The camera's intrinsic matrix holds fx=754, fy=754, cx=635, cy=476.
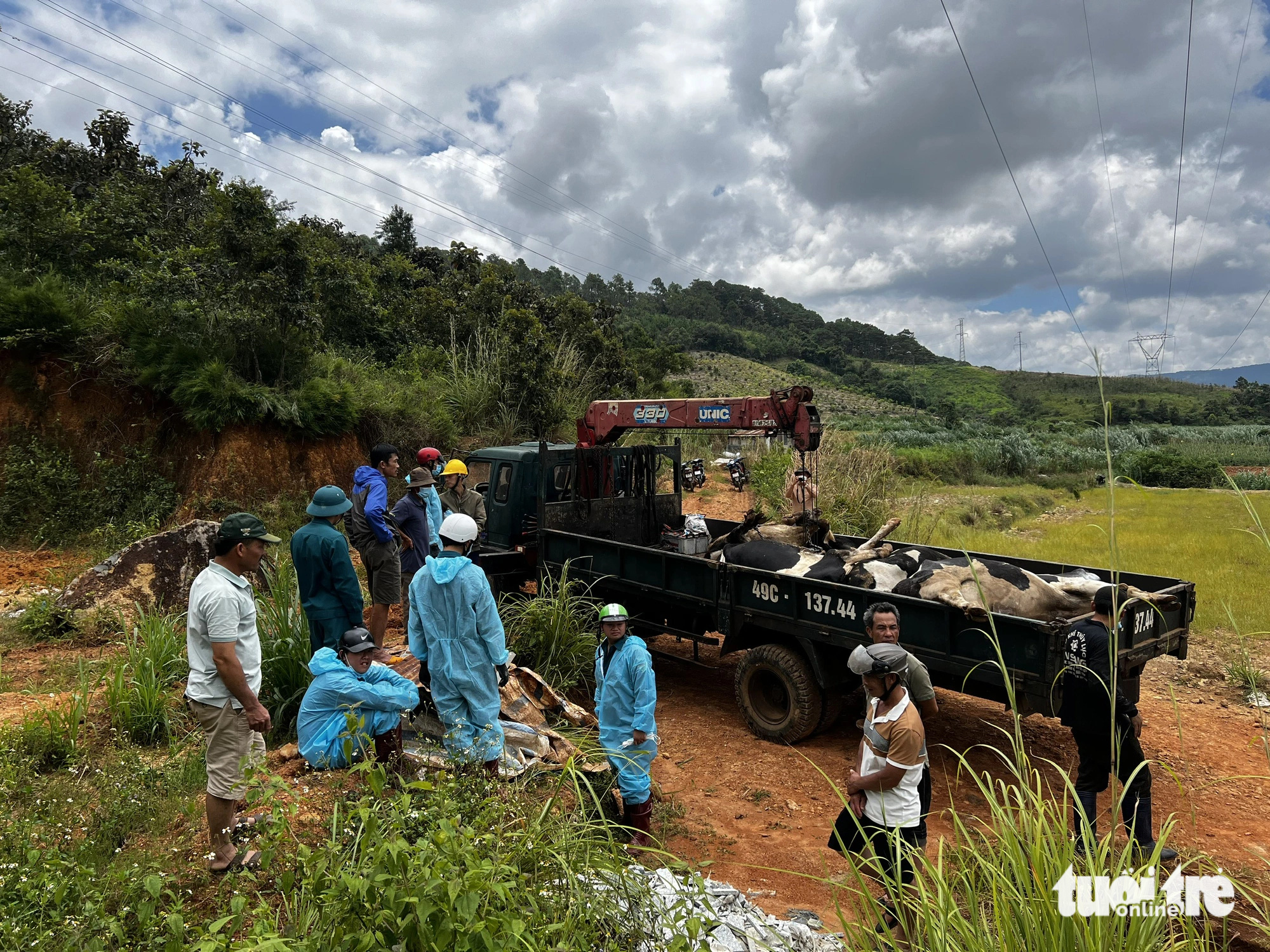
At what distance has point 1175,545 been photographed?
1393cm

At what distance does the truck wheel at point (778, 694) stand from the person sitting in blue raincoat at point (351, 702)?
278cm

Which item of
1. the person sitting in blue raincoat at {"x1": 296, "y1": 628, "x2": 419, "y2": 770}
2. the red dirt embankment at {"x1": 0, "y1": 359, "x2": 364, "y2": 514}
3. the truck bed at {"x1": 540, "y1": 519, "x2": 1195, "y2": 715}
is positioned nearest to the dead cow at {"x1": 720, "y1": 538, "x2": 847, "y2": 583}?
the truck bed at {"x1": 540, "y1": 519, "x2": 1195, "y2": 715}

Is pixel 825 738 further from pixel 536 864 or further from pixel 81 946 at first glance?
pixel 81 946

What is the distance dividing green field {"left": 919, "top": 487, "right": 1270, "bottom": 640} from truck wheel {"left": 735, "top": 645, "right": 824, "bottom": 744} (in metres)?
2.99

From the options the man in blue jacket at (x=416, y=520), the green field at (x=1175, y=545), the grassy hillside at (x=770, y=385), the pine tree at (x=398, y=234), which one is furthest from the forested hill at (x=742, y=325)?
the man in blue jacket at (x=416, y=520)

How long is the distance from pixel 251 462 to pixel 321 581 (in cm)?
793

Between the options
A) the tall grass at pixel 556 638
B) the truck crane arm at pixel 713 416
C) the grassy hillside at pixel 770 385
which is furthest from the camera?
the grassy hillside at pixel 770 385

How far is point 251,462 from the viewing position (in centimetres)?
1162

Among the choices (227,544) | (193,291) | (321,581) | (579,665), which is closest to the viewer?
(227,544)

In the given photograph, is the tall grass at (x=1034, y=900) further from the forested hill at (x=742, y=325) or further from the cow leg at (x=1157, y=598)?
the forested hill at (x=742, y=325)

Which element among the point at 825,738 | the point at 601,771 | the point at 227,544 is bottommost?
the point at 825,738

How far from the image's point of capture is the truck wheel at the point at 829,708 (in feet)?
18.2

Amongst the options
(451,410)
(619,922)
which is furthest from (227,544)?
(451,410)

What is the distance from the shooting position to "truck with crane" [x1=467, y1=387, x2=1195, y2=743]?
15.6 ft
